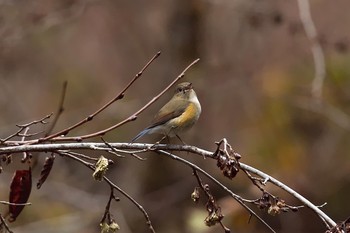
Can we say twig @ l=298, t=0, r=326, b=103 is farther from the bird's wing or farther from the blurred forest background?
the bird's wing

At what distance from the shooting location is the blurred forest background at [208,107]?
29.5 ft

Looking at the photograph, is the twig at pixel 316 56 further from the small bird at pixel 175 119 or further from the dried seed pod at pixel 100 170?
the dried seed pod at pixel 100 170

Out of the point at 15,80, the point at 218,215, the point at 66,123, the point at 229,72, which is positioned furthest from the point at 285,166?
the point at 218,215

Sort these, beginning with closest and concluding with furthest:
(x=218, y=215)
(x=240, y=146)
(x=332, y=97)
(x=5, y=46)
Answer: (x=218, y=215) → (x=5, y=46) → (x=332, y=97) → (x=240, y=146)

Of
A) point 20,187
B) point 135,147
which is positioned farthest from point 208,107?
point 135,147

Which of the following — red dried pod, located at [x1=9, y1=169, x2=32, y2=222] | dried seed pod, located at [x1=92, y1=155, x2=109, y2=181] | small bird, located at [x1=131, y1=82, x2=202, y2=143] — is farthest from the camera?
small bird, located at [x1=131, y1=82, x2=202, y2=143]

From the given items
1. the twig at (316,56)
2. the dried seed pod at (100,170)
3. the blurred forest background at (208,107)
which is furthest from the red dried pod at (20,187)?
the blurred forest background at (208,107)

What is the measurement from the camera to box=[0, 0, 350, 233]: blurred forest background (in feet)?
29.5

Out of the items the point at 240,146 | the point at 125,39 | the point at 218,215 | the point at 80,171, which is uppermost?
the point at 125,39

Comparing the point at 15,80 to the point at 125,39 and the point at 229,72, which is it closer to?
the point at 125,39

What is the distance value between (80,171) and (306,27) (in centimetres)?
539

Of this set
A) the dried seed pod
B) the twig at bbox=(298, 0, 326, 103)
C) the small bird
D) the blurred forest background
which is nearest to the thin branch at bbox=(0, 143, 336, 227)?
the dried seed pod

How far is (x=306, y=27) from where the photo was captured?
6.38 m

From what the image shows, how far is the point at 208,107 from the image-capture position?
30.9 feet
